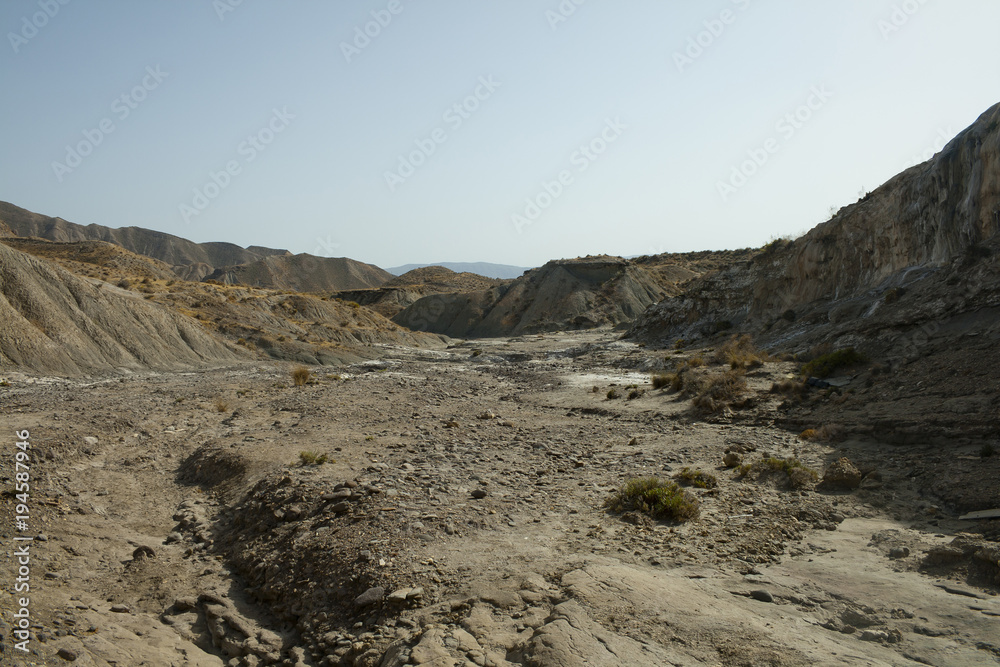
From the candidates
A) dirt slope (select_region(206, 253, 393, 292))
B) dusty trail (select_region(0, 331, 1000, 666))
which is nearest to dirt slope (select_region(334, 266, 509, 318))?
dirt slope (select_region(206, 253, 393, 292))

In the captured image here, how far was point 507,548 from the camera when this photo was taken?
7.04m

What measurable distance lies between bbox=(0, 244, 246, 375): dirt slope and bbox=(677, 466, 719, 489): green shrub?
75.7 ft

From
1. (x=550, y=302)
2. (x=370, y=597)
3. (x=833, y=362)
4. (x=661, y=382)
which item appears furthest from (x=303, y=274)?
(x=370, y=597)

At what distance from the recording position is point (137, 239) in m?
142

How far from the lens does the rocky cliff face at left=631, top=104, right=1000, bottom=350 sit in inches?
742

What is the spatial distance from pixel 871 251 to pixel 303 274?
111715 mm

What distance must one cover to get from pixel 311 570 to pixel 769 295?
98.4 feet

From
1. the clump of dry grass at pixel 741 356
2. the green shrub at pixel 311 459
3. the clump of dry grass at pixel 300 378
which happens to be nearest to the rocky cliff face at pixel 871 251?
the clump of dry grass at pixel 741 356

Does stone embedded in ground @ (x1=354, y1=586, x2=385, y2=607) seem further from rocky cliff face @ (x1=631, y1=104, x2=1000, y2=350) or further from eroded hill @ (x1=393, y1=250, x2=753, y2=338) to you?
eroded hill @ (x1=393, y1=250, x2=753, y2=338)

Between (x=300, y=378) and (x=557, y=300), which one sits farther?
(x=557, y=300)

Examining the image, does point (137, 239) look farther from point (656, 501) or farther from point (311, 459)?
point (656, 501)

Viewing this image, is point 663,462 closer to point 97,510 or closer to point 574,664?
point 574,664

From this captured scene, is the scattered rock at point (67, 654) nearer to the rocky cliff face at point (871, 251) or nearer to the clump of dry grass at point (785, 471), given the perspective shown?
the clump of dry grass at point (785, 471)

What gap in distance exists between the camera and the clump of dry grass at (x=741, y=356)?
19.8 meters
